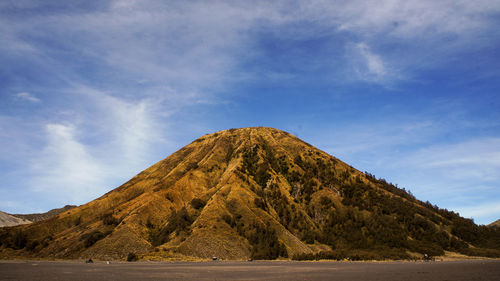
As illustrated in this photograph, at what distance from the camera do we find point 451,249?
328ft

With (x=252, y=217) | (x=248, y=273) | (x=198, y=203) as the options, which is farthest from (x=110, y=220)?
(x=248, y=273)

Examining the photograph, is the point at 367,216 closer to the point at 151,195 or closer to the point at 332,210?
the point at 332,210

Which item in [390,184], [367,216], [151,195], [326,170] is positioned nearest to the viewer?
[151,195]

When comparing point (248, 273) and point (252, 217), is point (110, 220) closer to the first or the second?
point (252, 217)

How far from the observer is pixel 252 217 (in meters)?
81.4

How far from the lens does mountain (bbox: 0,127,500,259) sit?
74.0 metres

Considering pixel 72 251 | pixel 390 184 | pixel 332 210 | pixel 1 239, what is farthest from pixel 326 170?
pixel 1 239

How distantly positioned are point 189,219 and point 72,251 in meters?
26.3

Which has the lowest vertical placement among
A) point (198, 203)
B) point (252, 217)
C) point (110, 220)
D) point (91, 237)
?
point (91, 237)

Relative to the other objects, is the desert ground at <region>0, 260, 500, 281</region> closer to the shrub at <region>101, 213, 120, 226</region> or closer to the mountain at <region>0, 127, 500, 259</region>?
the mountain at <region>0, 127, 500, 259</region>

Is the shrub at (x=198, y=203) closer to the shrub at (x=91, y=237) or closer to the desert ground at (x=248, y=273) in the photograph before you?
the shrub at (x=91, y=237)

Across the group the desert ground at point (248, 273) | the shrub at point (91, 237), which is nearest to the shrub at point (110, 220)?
the shrub at point (91, 237)

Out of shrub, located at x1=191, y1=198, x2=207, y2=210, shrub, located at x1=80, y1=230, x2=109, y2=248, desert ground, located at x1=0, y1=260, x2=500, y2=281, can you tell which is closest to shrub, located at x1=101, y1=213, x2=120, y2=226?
shrub, located at x1=80, y1=230, x2=109, y2=248

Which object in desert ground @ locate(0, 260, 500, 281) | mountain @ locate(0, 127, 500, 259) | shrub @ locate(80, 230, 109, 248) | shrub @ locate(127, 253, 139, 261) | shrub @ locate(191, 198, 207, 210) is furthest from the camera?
shrub @ locate(191, 198, 207, 210)
